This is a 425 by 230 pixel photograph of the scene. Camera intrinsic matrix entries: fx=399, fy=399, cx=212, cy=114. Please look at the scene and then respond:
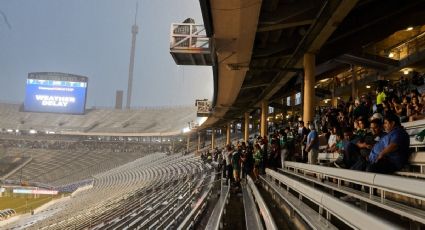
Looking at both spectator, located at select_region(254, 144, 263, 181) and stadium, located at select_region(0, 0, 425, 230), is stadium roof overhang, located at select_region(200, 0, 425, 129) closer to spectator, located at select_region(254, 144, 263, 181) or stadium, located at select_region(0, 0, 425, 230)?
stadium, located at select_region(0, 0, 425, 230)

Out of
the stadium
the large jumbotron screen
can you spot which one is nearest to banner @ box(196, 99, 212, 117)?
the stadium

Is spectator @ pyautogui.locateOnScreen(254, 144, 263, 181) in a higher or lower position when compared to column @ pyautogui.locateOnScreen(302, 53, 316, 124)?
lower

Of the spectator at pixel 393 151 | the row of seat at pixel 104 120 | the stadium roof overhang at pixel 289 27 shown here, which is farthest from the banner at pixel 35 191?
the spectator at pixel 393 151

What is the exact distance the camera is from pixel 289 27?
8.86 meters

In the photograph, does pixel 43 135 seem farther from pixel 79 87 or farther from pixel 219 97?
pixel 219 97

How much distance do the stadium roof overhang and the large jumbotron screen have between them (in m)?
46.1

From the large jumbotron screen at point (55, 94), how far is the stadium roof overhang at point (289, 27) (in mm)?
46099

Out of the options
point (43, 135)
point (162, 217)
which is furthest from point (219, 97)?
point (43, 135)

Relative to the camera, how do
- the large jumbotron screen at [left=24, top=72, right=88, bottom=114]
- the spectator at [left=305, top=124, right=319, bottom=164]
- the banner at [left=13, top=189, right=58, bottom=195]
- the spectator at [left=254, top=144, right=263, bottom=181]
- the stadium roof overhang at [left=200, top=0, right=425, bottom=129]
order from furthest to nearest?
the large jumbotron screen at [left=24, top=72, right=88, bottom=114] < the banner at [left=13, top=189, right=58, bottom=195] < the spectator at [left=254, top=144, right=263, bottom=181] < the spectator at [left=305, top=124, right=319, bottom=164] < the stadium roof overhang at [left=200, top=0, right=425, bottom=129]

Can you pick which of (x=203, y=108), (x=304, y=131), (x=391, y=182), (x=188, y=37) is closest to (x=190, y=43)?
(x=188, y=37)

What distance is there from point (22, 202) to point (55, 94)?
79.4ft

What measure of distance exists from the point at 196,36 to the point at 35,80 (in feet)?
171

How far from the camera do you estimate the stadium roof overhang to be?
6.64m

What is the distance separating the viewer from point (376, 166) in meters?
3.47
